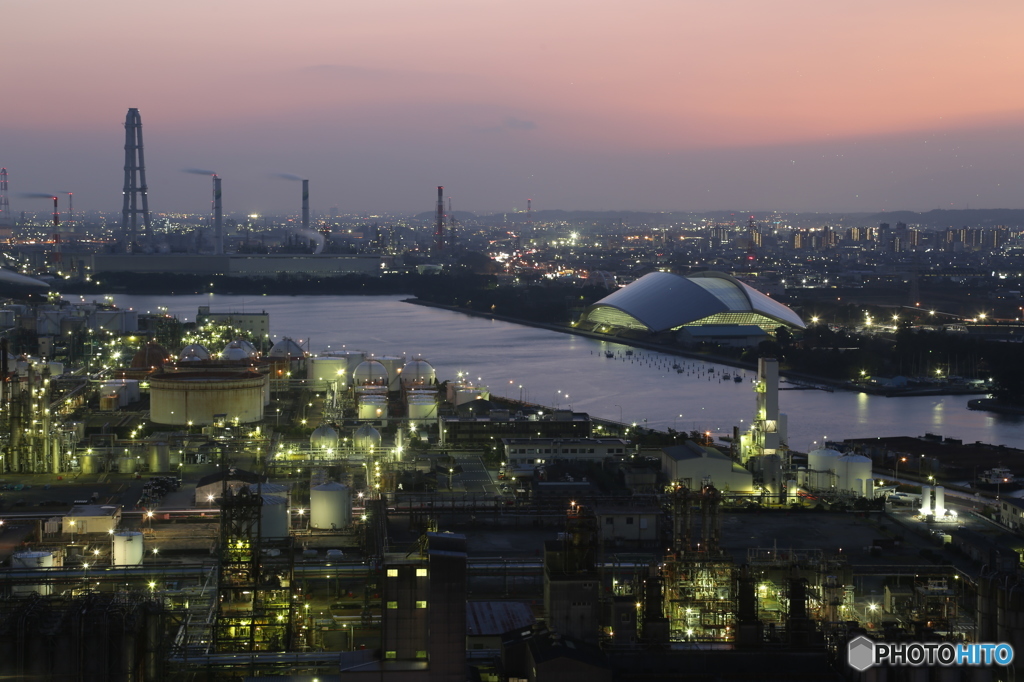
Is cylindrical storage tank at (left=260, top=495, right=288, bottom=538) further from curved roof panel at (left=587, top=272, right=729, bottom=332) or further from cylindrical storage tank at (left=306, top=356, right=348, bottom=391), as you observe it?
curved roof panel at (left=587, top=272, right=729, bottom=332)

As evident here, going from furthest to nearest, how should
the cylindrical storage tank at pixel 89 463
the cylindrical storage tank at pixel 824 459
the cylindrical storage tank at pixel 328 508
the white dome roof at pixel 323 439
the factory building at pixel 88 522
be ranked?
the white dome roof at pixel 323 439 < the cylindrical storage tank at pixel 89 463 < the cylindrical storage tank at pixel 824 459 < the cylindrical storage tank at pixel 328 508 < the factory building at pixel 88 522

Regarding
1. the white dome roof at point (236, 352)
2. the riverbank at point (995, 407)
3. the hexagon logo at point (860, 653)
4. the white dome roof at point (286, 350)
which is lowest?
the riverbank at point (995, 407)

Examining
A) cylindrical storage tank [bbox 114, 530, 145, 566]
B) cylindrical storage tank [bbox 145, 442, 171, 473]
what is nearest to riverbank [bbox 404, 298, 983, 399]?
cylindrical storage tank [bbox 145, 442, 171, 473]

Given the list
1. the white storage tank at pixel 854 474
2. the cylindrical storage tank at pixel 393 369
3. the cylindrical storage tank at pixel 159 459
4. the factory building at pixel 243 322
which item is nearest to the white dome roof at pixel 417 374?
the cylindrical storage tank at pixel 393 369

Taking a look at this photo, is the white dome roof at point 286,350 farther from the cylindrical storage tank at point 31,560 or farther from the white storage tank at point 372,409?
the cylindrical storage tank at point 31,560

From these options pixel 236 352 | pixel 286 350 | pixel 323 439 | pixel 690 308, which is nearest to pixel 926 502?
pixel 323 439

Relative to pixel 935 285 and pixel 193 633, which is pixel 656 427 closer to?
pixel 193 633
